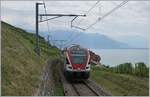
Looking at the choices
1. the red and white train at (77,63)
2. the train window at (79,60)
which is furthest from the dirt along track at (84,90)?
the train window at (79,60)

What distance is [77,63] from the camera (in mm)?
31188

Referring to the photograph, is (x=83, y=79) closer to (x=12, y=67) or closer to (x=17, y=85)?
(x=12, y=67)

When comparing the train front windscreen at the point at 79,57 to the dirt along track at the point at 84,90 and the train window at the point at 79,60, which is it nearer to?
the train window at the point at 79,60

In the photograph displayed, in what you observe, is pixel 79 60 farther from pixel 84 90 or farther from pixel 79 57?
pixel 84 90

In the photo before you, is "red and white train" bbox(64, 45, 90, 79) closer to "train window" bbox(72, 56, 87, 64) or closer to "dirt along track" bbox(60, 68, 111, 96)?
"train window" bbox(72, 56, 87, 64)

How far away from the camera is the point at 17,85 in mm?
18703

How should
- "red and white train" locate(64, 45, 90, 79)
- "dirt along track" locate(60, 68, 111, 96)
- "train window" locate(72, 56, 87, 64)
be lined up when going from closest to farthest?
"dirt along track" locate(60, 68, 111, 96) < "red and white train" locate(64, 45, 90, 79) < "train window" locate(72, 56, 87, 64)

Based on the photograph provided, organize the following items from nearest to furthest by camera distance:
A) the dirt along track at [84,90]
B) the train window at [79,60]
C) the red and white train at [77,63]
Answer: the dirt along track at [84,90] → the red and white train at [77,63] → the train window at [79,60]

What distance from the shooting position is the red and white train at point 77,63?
31047mm

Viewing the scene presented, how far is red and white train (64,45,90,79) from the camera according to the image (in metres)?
31.0

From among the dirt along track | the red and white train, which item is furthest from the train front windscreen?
the dirt along track

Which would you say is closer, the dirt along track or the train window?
the dirt along track

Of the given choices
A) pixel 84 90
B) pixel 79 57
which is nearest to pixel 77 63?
pixel 79 57

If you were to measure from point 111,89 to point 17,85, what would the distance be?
349 inches
